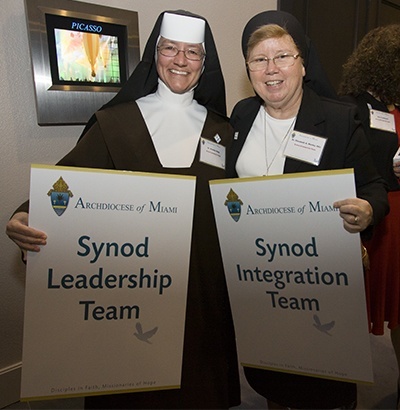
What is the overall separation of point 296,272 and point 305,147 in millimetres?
471

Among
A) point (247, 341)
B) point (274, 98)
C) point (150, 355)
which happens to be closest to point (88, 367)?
point (150, 355)

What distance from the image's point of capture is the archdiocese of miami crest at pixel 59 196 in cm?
127

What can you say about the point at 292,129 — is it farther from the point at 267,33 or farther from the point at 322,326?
the point at 322,326

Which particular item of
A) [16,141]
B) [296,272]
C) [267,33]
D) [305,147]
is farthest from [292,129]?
[16,141]

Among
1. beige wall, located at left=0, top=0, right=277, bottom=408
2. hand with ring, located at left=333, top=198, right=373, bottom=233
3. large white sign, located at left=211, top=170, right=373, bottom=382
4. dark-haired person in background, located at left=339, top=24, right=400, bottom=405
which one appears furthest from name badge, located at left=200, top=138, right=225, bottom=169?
beige wall, located at left=0, top=0, right=277, bottom=408

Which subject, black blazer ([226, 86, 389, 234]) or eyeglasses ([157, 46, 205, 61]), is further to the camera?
eyeglasses ([157, 46, 205, 61])

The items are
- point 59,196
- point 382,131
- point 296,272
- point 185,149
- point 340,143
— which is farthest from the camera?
point 382,131

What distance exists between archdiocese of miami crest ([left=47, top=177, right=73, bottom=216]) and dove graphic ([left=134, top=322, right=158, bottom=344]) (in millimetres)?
484

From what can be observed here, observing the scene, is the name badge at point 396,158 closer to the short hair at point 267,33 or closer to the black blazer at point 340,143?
the black blazer at point 340,143

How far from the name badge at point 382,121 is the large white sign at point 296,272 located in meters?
1.00

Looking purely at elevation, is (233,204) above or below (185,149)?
below

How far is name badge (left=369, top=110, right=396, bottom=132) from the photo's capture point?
6.87 ft

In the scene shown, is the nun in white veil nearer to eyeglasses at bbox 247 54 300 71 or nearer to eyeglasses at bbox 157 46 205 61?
eyeglasses at bbox 157 46 205 61

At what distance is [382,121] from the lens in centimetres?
212
